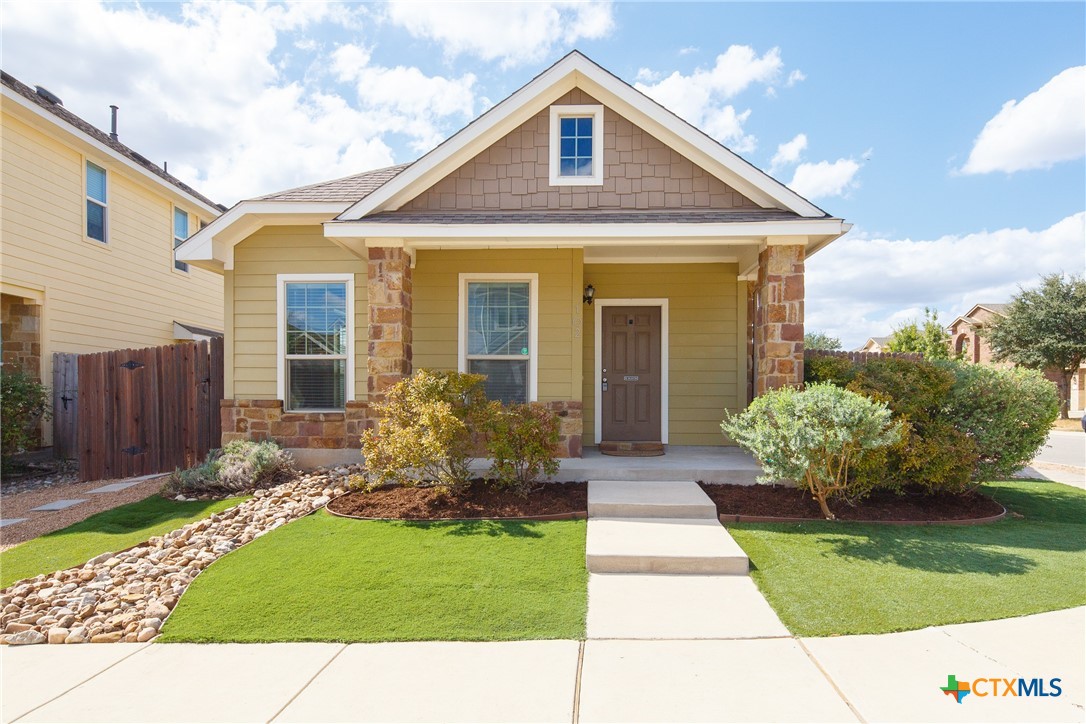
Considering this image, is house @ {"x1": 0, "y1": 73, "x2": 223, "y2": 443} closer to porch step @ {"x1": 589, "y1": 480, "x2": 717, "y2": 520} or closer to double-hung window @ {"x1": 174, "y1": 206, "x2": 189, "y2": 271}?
double-hung window @ {"x1": 174, "y1": 206, "x2": 189, "y2": 271}

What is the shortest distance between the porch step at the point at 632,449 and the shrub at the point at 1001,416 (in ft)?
11.8

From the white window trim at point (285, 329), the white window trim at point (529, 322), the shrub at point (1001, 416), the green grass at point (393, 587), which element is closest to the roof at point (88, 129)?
the white window trim at point (285, 329)

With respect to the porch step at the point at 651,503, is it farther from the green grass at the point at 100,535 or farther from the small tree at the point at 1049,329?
the small tree at the point at 1049,329

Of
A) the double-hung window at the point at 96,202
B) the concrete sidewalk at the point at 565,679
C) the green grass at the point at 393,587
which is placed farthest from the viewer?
the double-hung window at the point at 96,202

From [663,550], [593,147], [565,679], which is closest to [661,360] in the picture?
[593,147]

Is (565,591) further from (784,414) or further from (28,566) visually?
(28,566)

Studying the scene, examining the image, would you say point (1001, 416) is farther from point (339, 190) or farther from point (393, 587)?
point (339, 190)

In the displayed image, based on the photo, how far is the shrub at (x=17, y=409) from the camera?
8.59 m

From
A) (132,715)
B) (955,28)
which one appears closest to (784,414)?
(132,715)

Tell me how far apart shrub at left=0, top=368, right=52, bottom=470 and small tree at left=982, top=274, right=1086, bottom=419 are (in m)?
29.5

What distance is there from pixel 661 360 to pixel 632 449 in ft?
5.17

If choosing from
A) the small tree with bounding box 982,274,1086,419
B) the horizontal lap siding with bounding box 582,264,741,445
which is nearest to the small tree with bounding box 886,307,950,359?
the small tree with bounding box 982,274,1086,419

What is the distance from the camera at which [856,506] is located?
20.3 feet

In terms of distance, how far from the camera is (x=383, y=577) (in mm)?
4398
